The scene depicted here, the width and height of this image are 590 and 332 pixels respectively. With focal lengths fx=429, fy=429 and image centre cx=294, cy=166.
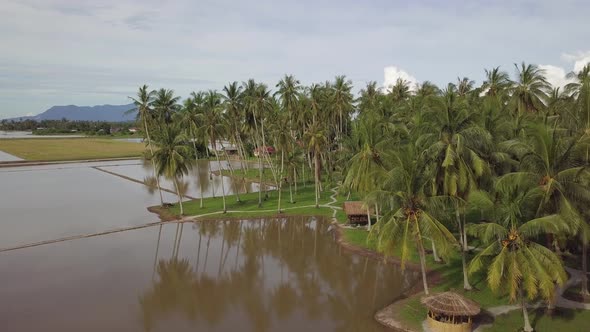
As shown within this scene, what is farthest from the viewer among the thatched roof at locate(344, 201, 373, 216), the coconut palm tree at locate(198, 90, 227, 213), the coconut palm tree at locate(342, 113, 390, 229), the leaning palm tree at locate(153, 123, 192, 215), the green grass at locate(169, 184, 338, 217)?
the green grass at locate(169, 184, 338, 217)

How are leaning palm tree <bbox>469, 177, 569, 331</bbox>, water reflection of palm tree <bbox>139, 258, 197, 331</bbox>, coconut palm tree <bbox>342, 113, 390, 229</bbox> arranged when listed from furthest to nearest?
coconut palm tree <bbox>342, 113, 390, 229</bbox>, water reflection of palm tree <bbox>139, 258, 197, 331</bbox>, leaning palm tree <bbox>469, 177, 569, 331</bbox>

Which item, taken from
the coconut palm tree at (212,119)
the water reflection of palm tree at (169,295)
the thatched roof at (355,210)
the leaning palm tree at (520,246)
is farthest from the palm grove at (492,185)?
the coconut palm tree at (212,119)

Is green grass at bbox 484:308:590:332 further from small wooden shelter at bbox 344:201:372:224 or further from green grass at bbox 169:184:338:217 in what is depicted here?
green grass at bbox 169:184:338:217

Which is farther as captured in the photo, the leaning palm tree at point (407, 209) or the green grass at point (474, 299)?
the leaning palm tree at point (407, 209)

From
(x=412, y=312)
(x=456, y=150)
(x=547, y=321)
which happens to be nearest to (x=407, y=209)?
(x=456, y=150)

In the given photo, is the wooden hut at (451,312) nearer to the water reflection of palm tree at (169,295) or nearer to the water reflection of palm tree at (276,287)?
the water reflection of palm tree at (276,287)

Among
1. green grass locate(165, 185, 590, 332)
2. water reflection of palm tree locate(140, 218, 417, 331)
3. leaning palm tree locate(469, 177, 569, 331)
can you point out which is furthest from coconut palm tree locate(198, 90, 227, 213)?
leaning palm tree locate(469, 177, 569, 331)

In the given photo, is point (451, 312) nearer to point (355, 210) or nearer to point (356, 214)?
point (356, 214)
